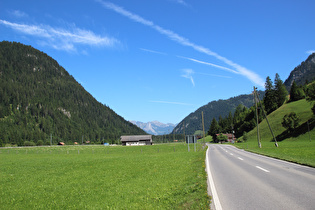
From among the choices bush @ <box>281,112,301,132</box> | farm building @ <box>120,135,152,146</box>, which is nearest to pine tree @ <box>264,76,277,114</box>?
bush @ <box>281,112,301,132</box>

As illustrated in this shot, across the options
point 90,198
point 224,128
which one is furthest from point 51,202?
point 224,128

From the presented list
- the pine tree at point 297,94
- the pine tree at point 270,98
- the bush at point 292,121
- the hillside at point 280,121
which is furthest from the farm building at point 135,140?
the bush at point 292,121

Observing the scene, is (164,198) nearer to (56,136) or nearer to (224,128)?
(224,128)

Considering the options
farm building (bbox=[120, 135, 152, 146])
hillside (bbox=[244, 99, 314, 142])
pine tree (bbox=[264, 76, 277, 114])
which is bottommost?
farm building (bbox=[120, 135, 152, 146])

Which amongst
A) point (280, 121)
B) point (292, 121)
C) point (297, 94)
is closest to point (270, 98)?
point (297, 94)

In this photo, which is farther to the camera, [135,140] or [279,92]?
[135,140]

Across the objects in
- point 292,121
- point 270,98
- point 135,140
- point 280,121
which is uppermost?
point 270,98

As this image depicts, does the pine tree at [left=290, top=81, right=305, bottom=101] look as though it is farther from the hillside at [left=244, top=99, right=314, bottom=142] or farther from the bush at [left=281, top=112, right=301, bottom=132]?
the bush at [left=281, top=112, right=301, bottom=132]

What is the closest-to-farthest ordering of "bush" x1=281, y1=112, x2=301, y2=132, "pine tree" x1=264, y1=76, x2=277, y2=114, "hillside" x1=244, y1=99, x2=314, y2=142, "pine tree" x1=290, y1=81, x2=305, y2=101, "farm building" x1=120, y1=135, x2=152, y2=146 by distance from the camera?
"bush" x1=281, y1=112, x2=301, y2=132 → "hillside" x1=244, y1=99, x2=314, y2=142 → "pine tree" x1=290, y1=81, x2=305, y2=101 → "pine tree" x1=264, y1=76, x2=277, y2=114 → "farm building" x1=120, y1=135, x2=152, y2=146

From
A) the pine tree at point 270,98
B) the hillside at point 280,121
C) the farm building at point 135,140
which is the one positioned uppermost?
the pine tree at point 270,98

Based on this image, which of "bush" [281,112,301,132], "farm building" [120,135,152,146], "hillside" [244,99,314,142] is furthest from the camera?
"farm building" [120,135,152,146]

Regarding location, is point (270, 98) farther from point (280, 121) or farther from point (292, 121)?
point (292, 121)

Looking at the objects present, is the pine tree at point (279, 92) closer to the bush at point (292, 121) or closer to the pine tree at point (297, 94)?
the pine tree at point (297, 94)

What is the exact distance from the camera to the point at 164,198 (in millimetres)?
8461
